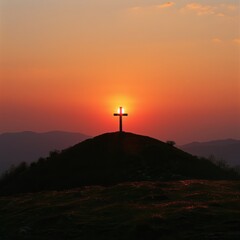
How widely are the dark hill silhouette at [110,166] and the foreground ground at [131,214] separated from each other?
27.2 feet

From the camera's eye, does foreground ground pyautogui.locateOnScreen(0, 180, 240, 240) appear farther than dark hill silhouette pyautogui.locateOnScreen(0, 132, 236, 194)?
No

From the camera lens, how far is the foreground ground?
18297mm

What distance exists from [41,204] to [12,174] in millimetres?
19943

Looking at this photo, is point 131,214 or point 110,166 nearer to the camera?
point 131,214

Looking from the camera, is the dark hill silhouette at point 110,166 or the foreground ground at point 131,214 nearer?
the foreground ground at point 131,214

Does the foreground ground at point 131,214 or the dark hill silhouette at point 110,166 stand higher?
the dark hill silhouette at point 110,166

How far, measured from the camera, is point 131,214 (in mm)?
20984

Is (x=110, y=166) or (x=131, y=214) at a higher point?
(x=110, y=166)

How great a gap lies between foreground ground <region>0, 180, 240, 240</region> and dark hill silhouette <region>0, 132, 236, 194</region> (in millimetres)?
8298

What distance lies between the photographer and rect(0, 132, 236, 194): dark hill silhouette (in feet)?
123

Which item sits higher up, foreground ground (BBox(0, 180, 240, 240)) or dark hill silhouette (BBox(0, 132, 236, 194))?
dark hill silhouette (BBox(0, 132, 236, 194))

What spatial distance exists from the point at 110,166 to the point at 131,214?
18463 mm

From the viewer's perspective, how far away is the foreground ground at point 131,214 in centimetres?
1830

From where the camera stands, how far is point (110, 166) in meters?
39.4
